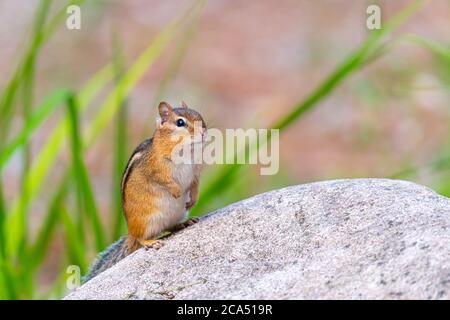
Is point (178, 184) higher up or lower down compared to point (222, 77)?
lower down

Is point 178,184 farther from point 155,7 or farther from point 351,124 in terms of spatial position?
point 155,7

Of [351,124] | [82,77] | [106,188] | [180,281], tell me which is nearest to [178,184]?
[180,281]

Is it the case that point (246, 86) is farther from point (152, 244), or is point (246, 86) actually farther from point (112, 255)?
point (152, 244)

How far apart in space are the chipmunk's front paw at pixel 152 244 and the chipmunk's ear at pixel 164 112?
406 mm

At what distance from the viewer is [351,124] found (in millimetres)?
8234

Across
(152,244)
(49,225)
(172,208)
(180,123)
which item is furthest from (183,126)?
(49,225)

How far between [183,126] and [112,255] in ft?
1.93

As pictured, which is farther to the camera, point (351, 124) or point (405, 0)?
point (405, 0)

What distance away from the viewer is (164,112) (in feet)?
12.4

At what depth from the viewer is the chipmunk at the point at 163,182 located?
12.1 ft

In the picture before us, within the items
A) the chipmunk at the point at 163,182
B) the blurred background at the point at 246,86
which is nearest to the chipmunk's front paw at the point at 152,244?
the chipmunk at the point at 163,182

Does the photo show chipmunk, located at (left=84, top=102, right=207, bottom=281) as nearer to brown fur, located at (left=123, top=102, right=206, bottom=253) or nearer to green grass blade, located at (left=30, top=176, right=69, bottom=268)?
brown fur, located at (left=123, top=102, right=206, bottom=253)

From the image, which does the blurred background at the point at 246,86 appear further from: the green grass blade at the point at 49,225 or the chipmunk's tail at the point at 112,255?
the chipmunk's tail at the point at 112,255

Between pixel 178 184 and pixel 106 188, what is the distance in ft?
13.7
